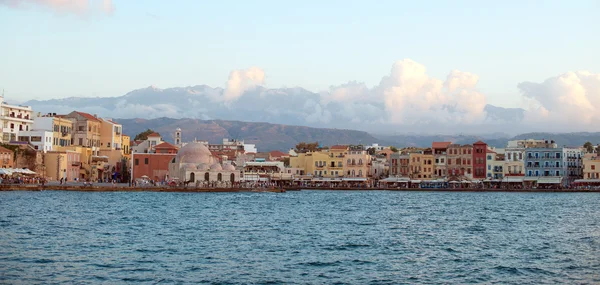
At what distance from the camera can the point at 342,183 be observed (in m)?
109

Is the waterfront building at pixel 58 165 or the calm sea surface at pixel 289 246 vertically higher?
the waterfront building at pixel 58 165

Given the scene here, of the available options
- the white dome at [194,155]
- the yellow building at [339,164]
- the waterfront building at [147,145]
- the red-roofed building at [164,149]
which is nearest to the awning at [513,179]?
the yellow building at [339,164]

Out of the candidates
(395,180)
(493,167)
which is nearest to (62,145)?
(395,180)

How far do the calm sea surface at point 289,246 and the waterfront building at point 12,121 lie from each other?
35532 millimetres

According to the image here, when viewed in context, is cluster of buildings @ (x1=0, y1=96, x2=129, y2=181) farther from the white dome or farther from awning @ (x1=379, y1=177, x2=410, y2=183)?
awning @ (x1=379, y1=177, x2=410, y2=183)

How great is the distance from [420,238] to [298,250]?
8311 mm

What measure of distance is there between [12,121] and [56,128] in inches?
211

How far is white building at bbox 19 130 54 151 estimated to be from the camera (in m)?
89.9

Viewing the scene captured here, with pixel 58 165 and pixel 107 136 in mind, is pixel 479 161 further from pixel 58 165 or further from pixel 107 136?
pixel 58 165

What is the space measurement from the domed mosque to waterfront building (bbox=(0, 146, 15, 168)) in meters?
20.1

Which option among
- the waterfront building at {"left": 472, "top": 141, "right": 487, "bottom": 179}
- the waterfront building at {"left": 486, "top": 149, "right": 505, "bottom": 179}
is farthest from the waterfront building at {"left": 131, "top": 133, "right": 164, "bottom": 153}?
the waterfront building at {"left": 486, "top": 149, "right": 505, "bottom": 179}

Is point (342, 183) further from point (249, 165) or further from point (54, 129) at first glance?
point (54, 129)

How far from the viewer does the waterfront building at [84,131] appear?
98562 millimetres

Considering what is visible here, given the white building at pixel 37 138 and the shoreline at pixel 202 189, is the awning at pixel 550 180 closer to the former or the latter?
the shoreline at pixel 202 189
